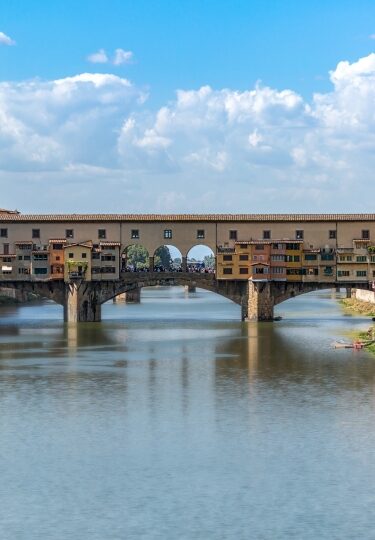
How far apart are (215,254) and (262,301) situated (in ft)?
18.7

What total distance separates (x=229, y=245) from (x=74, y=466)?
179 ft

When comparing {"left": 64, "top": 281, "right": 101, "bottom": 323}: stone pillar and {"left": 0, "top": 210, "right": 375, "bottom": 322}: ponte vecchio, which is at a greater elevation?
{"left": 0, "top": 210, "right": 375, "bottom": 322}: ponte vecchio

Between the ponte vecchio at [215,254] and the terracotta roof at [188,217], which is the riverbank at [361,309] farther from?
the terracotta roof at [188,217]

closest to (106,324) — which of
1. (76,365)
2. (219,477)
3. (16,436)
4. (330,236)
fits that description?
(330,236)

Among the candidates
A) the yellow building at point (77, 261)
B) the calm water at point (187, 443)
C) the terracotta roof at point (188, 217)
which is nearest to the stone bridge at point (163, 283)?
the yellow building at point (77, 261)

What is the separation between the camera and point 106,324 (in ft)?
265

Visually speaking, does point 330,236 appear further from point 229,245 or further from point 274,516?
point 274,516

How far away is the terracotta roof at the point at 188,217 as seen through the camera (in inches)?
3236

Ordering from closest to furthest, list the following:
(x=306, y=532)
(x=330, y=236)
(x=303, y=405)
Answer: (x=306, y=532) < (x=303, y=405) < (x=330, y=236)

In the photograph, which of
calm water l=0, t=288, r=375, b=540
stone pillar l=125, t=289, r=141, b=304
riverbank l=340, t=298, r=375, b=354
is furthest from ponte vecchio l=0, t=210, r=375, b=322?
stone pillar l=125, t=289, r=141, b=304

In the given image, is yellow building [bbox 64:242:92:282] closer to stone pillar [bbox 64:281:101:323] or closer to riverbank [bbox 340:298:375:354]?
stone pillar [bbox 64:281:101:323]

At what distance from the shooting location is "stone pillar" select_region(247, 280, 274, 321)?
3184 inches

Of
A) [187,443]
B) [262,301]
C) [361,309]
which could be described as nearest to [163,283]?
[262,301]

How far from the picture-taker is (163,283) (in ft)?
276
